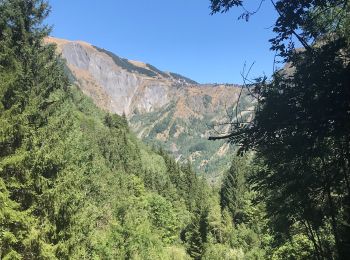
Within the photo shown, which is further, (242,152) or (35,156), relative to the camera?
(35,156)

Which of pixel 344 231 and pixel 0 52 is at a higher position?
pixel 0 52

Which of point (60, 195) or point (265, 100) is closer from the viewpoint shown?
point (265, 100)

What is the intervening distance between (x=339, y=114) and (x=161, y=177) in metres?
86.6

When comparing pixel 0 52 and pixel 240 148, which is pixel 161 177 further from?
pixel 240 148

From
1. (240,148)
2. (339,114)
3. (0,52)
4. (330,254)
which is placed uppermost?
(0,52)

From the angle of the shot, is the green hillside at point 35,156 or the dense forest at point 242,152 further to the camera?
the green hillside at point 35,156

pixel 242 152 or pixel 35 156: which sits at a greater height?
pixel 242 152

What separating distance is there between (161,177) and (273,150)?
85.4m

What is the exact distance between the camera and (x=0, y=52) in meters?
19.9

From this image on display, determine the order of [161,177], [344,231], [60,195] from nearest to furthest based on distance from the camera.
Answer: [344,231]
[60,195]
[161,177]

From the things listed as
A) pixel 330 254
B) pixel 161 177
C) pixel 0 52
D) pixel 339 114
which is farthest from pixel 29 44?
pixel 161 177

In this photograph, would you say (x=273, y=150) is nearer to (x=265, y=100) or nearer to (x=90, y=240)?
(x=265, y=100)

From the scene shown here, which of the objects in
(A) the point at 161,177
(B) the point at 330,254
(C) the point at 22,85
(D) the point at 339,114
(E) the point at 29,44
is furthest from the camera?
(A) the point at 161,177

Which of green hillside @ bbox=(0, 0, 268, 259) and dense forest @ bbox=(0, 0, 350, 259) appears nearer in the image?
dense forest @ bbox=(0, 0, 350, 259)
